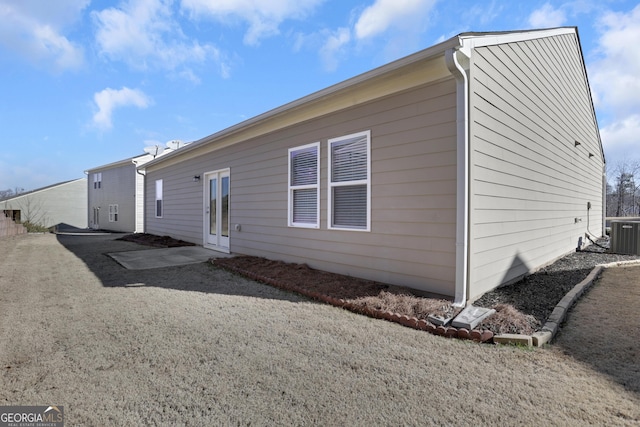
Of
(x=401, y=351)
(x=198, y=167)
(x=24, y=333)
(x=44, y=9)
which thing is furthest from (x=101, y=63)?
(x=401, y=351)

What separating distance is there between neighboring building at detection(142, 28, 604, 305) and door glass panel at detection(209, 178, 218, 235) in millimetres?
703

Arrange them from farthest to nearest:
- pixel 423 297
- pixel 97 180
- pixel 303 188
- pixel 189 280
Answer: pixel 97 180, pixel 303 188, pixel 189 280, pixel 423 297

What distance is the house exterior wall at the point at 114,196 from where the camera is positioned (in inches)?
739

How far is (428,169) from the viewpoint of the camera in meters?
4.02

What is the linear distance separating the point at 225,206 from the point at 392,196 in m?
5.27

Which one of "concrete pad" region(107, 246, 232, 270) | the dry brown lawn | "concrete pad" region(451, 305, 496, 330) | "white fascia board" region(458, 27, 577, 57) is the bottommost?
the dry brown lawn

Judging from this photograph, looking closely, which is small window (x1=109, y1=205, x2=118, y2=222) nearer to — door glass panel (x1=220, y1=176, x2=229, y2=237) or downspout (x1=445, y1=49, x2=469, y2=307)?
door glass panel (x1=220, y1=176, x2=229, y2=237)

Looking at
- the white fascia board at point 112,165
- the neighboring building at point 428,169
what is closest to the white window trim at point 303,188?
the neighboring building at point 428,169

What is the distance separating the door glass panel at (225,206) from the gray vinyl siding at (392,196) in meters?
1.75

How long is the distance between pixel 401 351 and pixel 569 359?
1336 mm

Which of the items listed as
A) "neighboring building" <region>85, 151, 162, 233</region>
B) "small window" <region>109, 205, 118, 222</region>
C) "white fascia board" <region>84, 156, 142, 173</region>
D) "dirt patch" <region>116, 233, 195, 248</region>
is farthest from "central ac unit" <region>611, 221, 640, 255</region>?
"small window" <region>109, 205, 118, 222</region>

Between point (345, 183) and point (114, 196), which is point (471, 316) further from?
point (114, 196)

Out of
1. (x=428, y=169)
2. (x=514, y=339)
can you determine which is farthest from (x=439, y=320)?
(x=428, y=169)

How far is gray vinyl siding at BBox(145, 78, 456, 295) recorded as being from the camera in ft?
12.8
